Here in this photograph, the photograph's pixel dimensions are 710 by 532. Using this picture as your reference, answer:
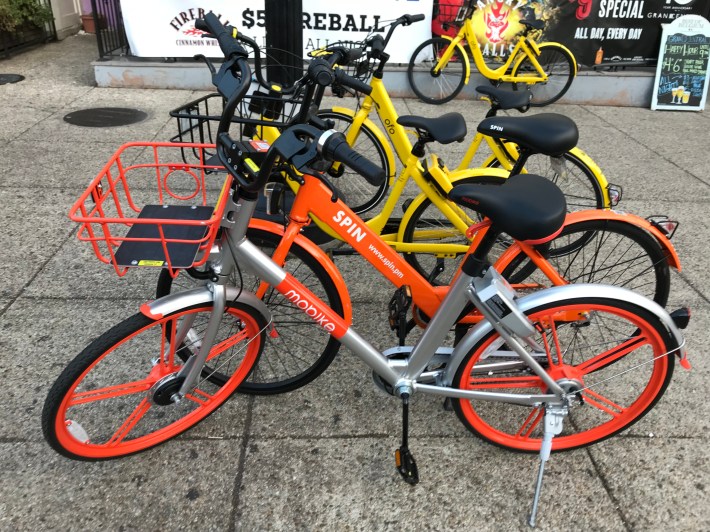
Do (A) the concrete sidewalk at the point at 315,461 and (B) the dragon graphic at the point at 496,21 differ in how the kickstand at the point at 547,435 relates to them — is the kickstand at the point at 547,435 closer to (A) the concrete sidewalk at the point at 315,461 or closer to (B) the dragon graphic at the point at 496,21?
(A) the concrete sidewalk at the point at 315,461

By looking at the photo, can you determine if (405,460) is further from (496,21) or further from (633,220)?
(496,21)

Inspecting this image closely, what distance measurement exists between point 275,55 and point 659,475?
349 cm

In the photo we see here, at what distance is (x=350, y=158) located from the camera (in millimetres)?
1542

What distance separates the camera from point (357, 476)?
230 centimetres

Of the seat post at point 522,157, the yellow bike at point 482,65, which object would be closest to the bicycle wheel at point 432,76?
the yellow bike at point 482,65

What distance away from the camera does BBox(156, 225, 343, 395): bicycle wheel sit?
90.7 inches

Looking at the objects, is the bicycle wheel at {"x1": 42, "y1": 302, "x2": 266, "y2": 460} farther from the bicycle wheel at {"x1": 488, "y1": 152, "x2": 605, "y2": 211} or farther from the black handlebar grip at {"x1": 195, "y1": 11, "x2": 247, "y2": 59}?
the bicycle wheel at {"x1": 488, "y1": 152, "x2": 605, "y2": 211}

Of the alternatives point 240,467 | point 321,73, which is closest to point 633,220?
point 321,73

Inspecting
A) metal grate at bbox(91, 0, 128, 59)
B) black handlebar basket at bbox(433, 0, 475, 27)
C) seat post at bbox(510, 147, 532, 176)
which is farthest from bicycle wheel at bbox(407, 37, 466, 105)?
seat post at bbox(510, 147, 532, 176)

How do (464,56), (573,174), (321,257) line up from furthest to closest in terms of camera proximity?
(464,56) < (573,174) < (321,257)

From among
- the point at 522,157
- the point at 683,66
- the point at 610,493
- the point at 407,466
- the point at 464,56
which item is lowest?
the point at 610,493

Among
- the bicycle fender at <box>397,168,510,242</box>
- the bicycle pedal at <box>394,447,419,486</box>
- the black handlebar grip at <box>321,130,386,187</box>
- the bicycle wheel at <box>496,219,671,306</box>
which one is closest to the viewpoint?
the black handlebar grip at <box>321,130,386,187</box>

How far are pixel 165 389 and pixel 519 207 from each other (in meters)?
1.51

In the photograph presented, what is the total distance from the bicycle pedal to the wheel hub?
36.5 inches
